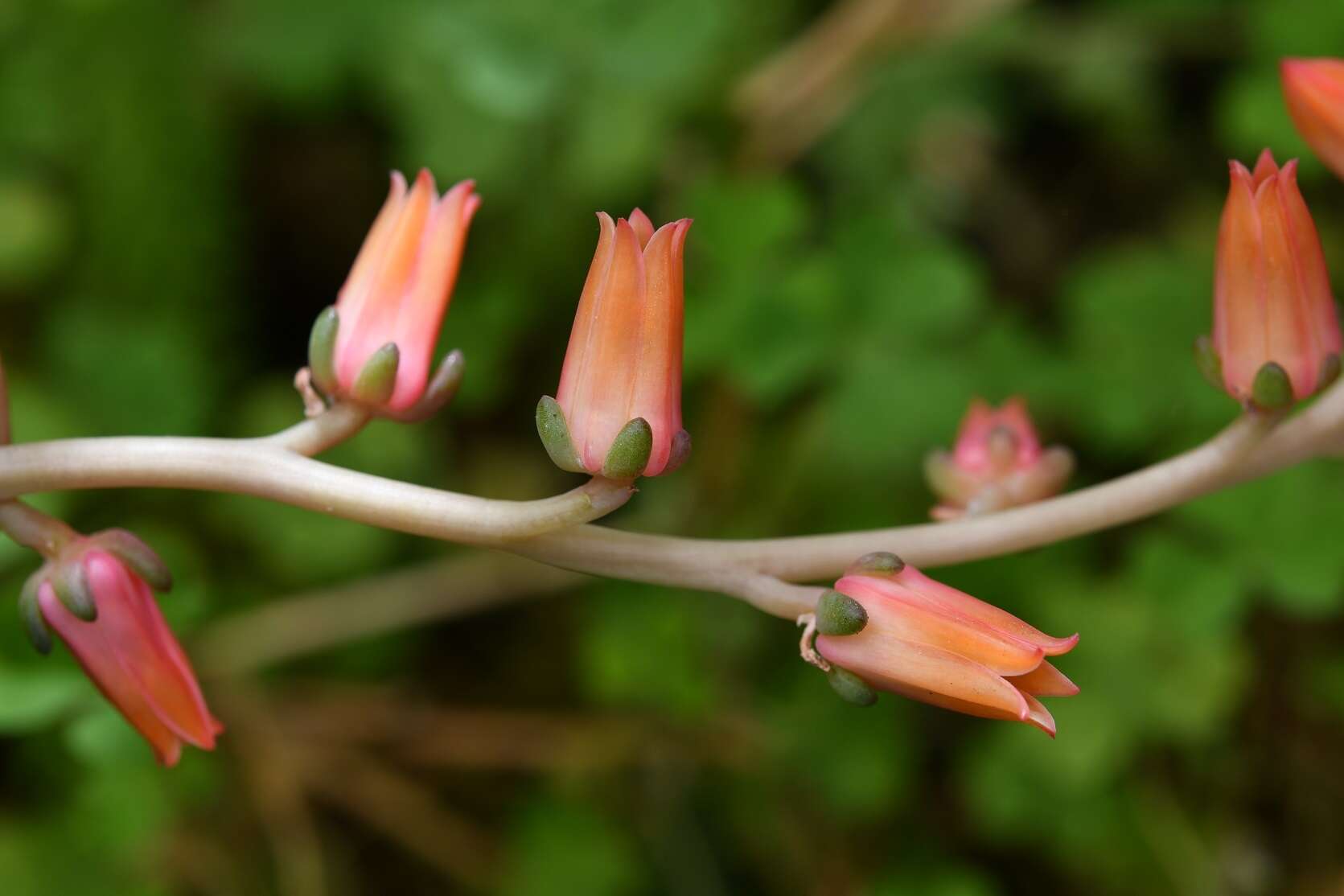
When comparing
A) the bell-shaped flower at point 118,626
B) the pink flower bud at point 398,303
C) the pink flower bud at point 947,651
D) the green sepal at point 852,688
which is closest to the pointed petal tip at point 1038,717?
the pink flower bud at point 947,651

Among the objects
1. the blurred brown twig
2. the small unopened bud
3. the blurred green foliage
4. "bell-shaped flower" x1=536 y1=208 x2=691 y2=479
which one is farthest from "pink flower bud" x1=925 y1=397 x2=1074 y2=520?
the blurred brown twig

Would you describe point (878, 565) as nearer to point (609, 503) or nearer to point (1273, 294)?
point (609, 503)

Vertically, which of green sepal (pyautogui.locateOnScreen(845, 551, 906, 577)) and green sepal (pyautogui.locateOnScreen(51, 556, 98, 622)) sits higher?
green sepal (pyautogui.locateOnScreen(845, 551, 906, 577))

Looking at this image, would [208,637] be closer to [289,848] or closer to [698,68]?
[289,848]

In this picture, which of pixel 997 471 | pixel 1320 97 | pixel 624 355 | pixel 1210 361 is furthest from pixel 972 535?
pixel 1320 97

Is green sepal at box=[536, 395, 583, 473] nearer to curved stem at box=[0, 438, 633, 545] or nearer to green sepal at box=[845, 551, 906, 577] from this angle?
curved stem at box=[0, 438, 633, 545]

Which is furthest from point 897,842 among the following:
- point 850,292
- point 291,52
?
point 291,52

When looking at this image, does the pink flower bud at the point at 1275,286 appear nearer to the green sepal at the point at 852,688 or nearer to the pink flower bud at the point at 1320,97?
the pink flower bud at the point at 1320,97
